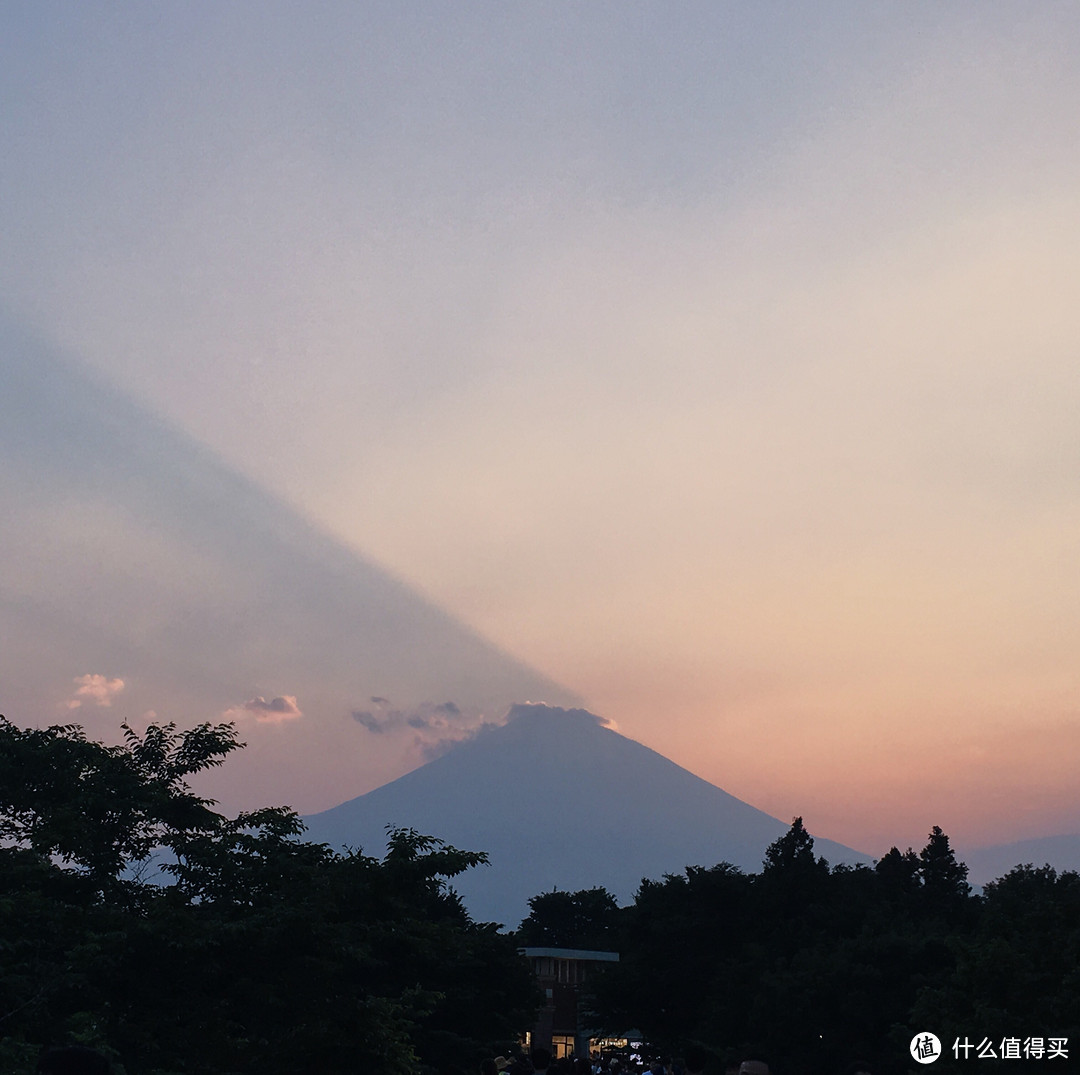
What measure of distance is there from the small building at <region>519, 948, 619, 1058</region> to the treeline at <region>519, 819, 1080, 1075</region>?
17543 millimetres

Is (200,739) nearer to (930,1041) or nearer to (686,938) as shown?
(930,1041)

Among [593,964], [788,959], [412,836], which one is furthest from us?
[593,964]

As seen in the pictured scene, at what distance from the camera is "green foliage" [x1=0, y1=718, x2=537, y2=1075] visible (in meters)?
23.1

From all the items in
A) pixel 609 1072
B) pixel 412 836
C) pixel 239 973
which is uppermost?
pixel 412 836

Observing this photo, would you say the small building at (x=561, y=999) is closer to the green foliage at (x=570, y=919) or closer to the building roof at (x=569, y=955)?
the building roof at (x=569, y=955)

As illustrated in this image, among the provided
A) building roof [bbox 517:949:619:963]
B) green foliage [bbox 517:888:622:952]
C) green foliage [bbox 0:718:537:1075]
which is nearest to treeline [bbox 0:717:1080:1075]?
green foliage [bbox 0:718:537:1075]

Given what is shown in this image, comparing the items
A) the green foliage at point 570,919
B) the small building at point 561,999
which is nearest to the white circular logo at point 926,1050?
the small building at point 561,999

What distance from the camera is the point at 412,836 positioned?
33719mm

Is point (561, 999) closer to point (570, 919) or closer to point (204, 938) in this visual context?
point (570, 919)

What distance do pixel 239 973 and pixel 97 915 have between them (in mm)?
3159

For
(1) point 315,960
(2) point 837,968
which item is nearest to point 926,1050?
(1) point 315,960

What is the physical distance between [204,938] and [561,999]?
65988mm

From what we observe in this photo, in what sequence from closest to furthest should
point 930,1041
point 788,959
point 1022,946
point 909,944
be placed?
point 930,1041
point 1022,946
point 909,944
point 788,959

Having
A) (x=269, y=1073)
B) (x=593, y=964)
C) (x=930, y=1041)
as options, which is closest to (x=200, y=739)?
(x=269, y=1073)
